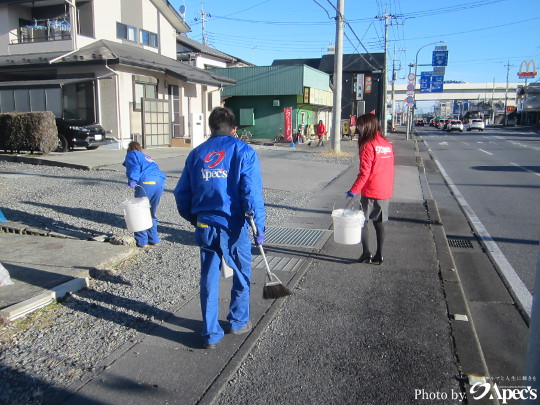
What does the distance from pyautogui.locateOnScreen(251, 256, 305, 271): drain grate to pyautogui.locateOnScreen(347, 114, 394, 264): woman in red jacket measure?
0.88 meters

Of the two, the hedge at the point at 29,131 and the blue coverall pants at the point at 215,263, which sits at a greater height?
the hedge at the point at 29,131

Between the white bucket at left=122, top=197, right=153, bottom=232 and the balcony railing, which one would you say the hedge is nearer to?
the balcony railing

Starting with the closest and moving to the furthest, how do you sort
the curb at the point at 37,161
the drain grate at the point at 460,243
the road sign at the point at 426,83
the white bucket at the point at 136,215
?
the white bucket at the point at 136,215 → the drain grate at the point at 460,243 → the curb at the point at 37,161 → the road sign at the point at 426,83

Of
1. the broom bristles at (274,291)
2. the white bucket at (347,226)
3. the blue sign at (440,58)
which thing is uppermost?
the blue sign at (440,58)

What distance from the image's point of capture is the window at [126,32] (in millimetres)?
21938

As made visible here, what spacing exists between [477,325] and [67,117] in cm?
1827

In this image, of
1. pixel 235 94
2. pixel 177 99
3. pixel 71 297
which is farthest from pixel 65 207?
pixel 235 94

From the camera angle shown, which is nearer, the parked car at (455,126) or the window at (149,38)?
the window at (149,38)

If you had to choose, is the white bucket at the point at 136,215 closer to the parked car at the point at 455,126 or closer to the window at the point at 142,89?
the window at the point at 142,89

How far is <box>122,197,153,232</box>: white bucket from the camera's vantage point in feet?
19.4

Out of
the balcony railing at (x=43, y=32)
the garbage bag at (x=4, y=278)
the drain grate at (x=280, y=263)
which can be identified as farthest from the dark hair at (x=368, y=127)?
the balcony railing at (x=43, y=32)

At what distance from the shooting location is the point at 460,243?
7328 millimetres

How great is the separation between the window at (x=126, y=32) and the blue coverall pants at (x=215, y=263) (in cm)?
2110

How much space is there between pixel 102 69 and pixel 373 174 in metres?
15.9
